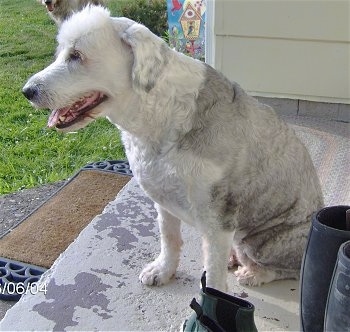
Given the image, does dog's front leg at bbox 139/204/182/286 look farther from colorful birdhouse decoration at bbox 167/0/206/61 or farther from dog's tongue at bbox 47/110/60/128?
colorful birdhouse decoration at bbox 167/0/206/61

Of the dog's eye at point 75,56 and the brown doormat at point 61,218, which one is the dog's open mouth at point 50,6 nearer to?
the brown doormat at point 61,218

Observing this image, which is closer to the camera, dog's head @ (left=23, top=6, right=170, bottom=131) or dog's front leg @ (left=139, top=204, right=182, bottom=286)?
dog's head @ (left=23, top=6, right=170, bottom=131)

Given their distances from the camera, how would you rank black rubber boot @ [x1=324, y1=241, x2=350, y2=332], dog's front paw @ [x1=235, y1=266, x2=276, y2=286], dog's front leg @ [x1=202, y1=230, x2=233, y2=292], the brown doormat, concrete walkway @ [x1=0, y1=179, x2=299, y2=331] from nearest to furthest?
1. black rubber boot @ [x1=324, y1=241, x2=350, y2=332]
2. dog's front leg @ [x1=202, y1=230, x2=233, y2=292]
3. concrete walkway @ [x1=0, y1=179, x2=299, y2=331]
4. dog's front paw @ [x1=235, y1=266, x2=276, y2=286]
5. the brown doormat

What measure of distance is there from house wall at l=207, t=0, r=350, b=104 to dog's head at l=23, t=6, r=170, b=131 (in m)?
2.64

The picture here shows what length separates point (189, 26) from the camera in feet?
22.0

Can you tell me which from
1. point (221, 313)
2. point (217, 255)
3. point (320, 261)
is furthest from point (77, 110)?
point (320, 261)

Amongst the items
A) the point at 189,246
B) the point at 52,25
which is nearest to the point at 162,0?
the point at 52,25

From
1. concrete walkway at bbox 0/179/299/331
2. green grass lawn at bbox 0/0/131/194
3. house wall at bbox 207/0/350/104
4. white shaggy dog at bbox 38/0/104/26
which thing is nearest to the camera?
concrete walkway at bbox 0/179/299/331

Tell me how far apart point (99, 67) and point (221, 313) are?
106 centimetres

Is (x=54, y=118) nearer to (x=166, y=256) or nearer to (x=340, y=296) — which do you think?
(x=166, y=256)

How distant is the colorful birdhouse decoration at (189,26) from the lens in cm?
660

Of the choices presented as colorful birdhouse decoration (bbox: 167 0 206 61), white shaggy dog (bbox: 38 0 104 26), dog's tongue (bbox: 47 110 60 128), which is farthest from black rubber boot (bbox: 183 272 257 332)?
white shaggy dog (bbox: 38 0 104 26)

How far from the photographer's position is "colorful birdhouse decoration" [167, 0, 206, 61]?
660 cm

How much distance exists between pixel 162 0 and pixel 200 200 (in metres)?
6.78
